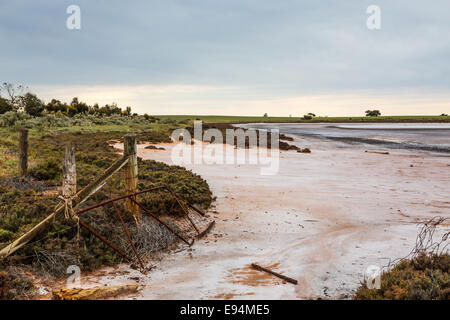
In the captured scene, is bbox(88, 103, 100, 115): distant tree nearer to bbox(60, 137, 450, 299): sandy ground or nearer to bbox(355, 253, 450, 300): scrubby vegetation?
bbox(60, 137, 450, 299): sandy ground

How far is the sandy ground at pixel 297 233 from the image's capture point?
5926 mm

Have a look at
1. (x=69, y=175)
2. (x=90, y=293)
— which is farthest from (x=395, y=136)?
(x=90, y=293)

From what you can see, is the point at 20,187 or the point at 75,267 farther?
the point at 20,187

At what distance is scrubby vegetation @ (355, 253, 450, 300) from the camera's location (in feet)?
15.7

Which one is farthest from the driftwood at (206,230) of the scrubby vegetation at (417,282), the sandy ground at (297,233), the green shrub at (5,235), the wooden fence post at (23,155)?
the wooden fence post at (23,155)

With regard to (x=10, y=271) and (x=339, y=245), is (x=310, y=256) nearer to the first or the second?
(x=339, y=245)

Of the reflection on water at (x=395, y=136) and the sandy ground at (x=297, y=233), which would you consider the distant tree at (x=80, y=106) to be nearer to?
the reflection on water at (x=395, y=136)

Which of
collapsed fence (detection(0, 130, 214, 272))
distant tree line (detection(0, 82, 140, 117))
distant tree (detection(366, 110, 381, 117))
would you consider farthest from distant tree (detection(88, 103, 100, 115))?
distant tree (detection(366, 110, 381, 117))

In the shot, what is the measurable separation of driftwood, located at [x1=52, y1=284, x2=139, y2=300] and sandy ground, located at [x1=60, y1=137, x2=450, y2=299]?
1.06 ft

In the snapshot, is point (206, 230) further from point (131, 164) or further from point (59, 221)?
point (59, 221)

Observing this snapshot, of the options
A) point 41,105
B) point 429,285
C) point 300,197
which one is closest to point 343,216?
point 300,197
